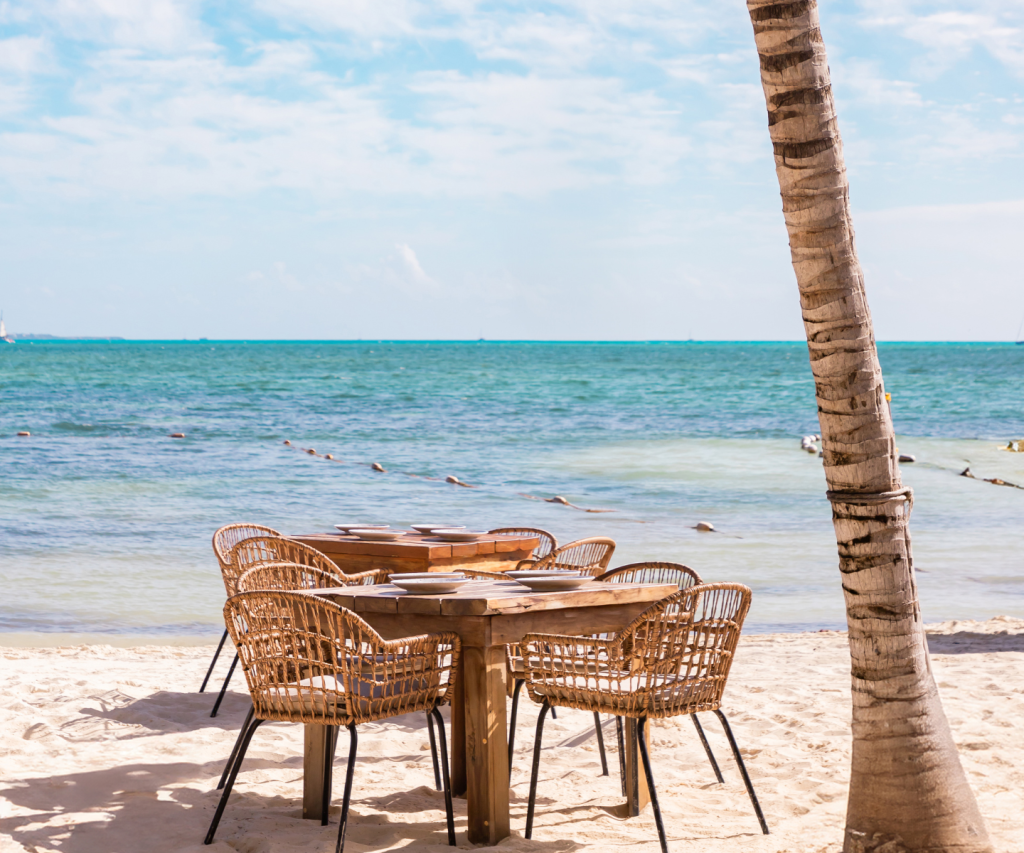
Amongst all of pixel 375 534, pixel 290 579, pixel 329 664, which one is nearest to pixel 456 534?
pixel 375 534

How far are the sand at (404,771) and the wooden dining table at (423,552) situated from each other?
81 cm

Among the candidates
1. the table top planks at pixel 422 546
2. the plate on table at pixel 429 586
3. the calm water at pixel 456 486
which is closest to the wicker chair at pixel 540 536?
the table top planks at pixel 422 546

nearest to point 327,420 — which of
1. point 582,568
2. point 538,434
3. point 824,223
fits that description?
point 538,434

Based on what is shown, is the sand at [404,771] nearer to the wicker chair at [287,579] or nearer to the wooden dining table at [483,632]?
the wooden dining table at [483,632]

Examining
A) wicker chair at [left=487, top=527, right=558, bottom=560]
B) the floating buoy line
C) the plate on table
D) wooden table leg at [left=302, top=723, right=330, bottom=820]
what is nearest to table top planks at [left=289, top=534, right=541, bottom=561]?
wicker chair at [left=487, top=527, right=558, bottom=560]

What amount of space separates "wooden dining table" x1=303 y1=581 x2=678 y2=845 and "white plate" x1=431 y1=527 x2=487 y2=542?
1938 millimetres

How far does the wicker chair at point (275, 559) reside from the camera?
18.3ft

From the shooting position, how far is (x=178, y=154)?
109ft

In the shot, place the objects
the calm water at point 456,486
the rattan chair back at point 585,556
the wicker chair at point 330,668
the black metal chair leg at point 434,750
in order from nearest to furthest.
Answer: the wicker chair at point 330,668 < the black metal chair leg at point 434,750 < the rattan chair back at point 585,556 < the calm water at point 456,486

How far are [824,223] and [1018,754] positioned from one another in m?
2.92

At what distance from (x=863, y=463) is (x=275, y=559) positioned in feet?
11.8

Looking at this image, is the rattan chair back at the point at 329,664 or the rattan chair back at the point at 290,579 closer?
the rattan chair back at the point at 329,664

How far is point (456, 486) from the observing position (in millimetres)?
18312

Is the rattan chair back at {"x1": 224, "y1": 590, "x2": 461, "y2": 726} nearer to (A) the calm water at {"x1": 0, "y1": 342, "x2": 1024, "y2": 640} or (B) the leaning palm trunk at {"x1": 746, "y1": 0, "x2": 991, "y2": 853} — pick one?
(B) the leaning palm trunk at {"x1": 746, "y1": 0, "x2": 991, "y2": 853}
